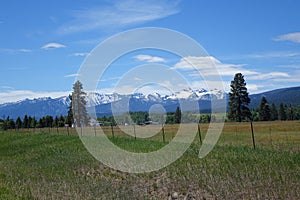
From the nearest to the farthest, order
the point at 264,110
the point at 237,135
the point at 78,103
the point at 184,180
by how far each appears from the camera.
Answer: the point at 184,180 → the point at 237,135 → the point at 78,103 → the point at 264,110

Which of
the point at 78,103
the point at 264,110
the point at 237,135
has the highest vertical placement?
the point at 78,103

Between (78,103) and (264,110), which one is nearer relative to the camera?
(78,103)

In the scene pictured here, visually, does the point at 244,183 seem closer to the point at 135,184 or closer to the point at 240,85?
the point at 135,184

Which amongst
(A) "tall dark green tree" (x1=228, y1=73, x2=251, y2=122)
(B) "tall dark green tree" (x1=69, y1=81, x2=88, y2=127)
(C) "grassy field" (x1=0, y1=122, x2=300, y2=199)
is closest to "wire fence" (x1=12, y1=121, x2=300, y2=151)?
Answer: (B) "tall dark green tree" (x1=69, y1=81, x2=88, y2=127)

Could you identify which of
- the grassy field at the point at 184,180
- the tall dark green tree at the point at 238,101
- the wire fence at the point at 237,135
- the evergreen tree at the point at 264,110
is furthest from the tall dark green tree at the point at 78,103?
the evergreen tree at the point at 264,110

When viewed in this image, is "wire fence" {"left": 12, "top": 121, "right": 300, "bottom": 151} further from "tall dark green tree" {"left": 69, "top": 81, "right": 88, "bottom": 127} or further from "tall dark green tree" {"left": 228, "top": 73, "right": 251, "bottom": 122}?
"tall dark green tree" {"left": 228, "top": 73, "right": 251, "bottom": 122}

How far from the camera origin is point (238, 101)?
7344 centimetres

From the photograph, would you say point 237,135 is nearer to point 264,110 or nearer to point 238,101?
point 238,101

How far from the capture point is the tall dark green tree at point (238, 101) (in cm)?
7288

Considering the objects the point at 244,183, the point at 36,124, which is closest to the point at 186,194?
the point at 244,183

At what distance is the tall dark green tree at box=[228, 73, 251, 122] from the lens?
239 feet

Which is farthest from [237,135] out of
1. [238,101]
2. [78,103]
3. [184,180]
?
[238,101]

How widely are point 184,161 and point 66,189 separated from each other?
16.2 ft

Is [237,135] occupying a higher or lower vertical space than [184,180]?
higher
